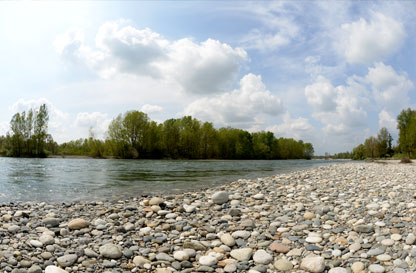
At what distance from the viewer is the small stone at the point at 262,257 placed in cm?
338

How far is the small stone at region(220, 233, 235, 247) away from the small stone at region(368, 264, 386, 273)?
1.81 m

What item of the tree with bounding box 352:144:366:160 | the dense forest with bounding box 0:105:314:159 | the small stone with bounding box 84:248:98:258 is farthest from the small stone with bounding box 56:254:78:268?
the tree with bounding box 352:144:366:160

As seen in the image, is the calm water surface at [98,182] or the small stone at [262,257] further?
the calm water surface at [98,182]

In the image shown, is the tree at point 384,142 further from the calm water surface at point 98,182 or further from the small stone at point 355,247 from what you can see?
the small stone at point 355,247

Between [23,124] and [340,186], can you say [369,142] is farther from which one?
[23,124]

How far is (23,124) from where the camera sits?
59469mm

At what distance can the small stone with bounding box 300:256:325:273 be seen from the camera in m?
3.15

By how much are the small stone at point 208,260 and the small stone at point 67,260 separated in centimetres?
167

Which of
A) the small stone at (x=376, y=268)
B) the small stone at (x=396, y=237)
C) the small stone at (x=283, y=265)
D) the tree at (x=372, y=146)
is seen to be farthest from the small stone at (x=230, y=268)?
the tree at (x=372, y=146)

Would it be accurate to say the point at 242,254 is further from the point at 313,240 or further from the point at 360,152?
the point at 360,152

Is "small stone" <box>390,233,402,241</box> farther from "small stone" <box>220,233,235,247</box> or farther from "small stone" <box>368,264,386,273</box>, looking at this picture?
"small stone" <box>220,233,235,247</box>

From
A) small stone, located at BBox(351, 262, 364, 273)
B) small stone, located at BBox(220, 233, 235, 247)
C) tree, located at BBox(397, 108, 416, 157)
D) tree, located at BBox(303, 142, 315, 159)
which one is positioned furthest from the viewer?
tree, located at BBox(303, 142, 315, 159)

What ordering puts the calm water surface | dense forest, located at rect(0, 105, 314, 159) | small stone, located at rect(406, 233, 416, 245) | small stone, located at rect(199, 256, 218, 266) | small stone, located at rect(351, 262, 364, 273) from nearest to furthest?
small stone, located at rect(351, 262, 364, 273), small stone, located at rect(199, 256, 218, 266), small stone, located at rect(406, 233, 416, 245), the calm water surface, dense forest, located at rect(0, 105, 314, 159)

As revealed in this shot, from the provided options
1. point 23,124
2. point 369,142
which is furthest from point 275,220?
point 369,142
